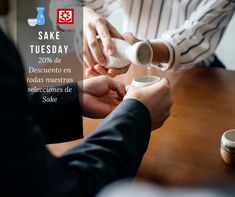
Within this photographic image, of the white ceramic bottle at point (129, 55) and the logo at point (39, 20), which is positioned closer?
the white ceramic bottle at point (129, 55)

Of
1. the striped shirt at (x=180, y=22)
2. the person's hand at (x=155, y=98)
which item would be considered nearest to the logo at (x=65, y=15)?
the striped shirt at (x=180, y=22)

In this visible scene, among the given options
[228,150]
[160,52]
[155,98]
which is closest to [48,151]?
[155,98]

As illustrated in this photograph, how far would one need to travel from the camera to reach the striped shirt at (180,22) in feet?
3.46

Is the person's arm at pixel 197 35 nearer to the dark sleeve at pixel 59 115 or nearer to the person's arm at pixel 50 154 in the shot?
the dark sleeve at pixel 59 115

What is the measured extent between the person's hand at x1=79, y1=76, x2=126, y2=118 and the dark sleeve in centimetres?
3

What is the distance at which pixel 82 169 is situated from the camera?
413mm

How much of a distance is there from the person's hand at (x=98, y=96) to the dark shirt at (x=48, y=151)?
23 cm

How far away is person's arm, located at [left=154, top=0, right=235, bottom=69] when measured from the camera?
104 cm

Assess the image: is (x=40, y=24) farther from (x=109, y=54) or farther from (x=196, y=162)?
(x=196, y=162)

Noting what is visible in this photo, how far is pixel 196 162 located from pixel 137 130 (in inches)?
7.8

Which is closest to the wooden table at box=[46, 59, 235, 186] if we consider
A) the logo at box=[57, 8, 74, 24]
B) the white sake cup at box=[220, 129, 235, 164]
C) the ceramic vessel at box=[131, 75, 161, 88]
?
the white sake cup at box=[220, 129, 235, 164]

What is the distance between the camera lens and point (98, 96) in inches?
28.9

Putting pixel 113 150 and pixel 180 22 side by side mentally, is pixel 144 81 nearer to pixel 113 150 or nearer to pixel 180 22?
pixel 113 150

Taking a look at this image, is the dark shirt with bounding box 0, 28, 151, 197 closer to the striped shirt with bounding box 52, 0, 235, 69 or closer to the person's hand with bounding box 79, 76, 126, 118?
the person's hand with bounding box 79, 76, 126, 118
